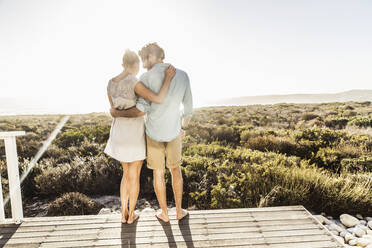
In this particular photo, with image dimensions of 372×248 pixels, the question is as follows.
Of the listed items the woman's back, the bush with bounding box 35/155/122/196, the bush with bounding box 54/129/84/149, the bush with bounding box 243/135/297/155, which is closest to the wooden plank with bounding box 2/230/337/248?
the woman's back

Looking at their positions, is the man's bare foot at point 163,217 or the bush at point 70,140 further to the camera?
the bush at point 70,140

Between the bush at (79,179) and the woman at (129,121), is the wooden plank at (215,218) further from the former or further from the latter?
the bush at (79,179)

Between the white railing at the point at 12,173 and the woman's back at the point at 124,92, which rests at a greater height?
the woman's back at the point at 124,92

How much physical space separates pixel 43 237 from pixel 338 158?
21.3 ft

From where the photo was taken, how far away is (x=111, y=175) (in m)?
5.41

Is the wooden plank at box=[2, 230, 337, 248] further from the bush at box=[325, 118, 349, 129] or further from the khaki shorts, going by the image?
the bush at box=[325, 118, 349, 129]

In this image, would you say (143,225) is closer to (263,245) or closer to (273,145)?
(263,245)

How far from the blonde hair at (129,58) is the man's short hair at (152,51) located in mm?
98

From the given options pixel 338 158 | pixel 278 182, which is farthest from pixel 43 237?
pixel 338 158

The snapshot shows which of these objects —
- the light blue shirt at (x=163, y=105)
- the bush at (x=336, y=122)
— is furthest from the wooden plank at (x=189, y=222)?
the bush at (x=336, y=122)

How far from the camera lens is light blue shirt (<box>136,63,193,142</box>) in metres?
2.51

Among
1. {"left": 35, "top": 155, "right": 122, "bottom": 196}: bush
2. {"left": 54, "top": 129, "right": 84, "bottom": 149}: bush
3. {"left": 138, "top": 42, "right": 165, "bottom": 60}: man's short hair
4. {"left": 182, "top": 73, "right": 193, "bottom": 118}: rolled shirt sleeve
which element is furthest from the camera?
{"left": 54, "top": 129, "right": 84, "bottom": 149}: bush

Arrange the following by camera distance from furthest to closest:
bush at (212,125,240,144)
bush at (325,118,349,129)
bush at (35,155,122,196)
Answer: bush at (325,118,349,129)
bush at (212,125,240,144)
bush at (35,155,122,196)

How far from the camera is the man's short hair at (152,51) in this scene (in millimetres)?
2559
